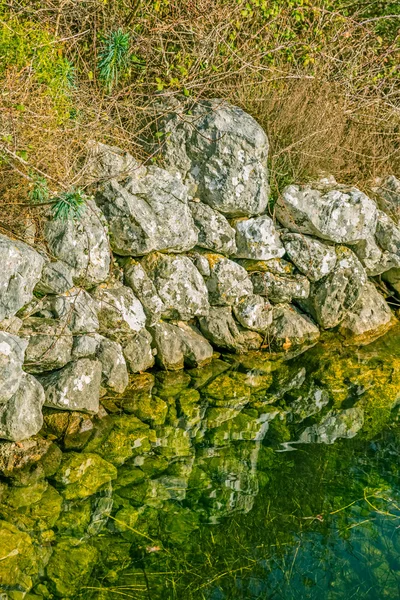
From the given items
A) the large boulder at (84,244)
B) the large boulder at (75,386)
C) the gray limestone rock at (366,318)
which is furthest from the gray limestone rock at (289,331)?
the large boulder at (75,386)

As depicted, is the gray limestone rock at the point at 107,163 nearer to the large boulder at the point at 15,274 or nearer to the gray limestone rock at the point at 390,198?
the large boulder at the point at 15,274

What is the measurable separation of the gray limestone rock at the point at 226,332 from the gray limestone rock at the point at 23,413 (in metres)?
2.19

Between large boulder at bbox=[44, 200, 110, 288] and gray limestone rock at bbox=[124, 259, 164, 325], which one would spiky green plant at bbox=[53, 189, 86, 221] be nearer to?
large boulder at bbox=[44, 200, 110, 288]

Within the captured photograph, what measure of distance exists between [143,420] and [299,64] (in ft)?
15.0

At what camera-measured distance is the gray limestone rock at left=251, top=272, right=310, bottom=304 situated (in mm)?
7156

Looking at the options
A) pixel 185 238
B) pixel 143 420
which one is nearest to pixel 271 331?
pixel 185 238

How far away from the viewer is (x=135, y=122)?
6.77 m

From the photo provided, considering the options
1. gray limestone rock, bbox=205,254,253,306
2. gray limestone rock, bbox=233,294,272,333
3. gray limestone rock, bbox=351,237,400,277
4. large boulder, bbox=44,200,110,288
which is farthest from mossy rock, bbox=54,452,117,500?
gray limestone rock, bbox=351,237,400,277

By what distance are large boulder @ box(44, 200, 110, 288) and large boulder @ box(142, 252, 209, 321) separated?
608mm

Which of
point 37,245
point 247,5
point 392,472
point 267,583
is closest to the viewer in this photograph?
point 267,583

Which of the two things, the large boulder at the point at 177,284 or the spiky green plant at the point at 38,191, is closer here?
the spiky green plant at the point at 38,191

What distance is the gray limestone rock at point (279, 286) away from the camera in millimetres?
7156

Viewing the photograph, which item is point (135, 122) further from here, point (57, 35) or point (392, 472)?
point (392, 472)

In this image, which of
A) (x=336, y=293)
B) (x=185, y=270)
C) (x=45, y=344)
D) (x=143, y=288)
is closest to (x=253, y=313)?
(x=185, y=270)
